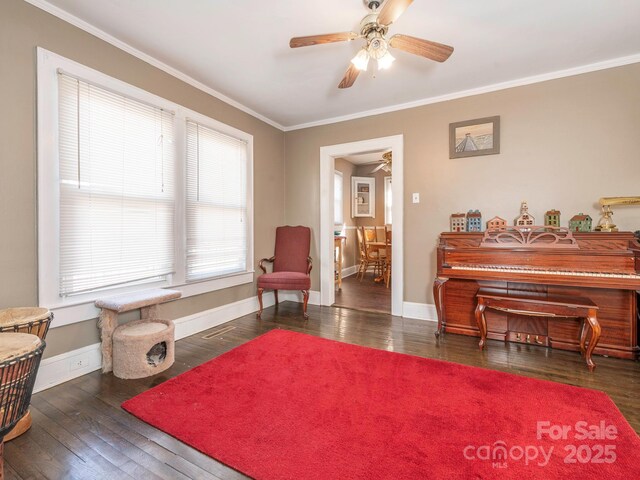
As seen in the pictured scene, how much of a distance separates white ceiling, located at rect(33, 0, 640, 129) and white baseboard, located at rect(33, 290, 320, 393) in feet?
8.04

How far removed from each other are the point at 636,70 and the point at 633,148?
0.70m

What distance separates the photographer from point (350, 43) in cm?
235

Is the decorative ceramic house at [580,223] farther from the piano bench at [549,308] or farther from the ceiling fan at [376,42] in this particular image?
the ceiling fan at [376,42]

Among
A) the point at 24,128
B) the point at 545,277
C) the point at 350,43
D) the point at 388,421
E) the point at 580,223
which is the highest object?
the point at 350,43

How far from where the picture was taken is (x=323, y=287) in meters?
4.16

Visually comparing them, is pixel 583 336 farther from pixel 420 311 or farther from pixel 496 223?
pixel 420 311

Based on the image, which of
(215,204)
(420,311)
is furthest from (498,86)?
(215,204)

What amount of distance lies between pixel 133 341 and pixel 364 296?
3337 mm

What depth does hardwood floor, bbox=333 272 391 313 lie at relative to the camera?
13.3 feet

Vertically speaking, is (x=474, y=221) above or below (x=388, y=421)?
above

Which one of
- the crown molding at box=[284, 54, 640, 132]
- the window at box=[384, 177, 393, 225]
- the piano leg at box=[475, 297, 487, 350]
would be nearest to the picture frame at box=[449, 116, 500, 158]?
the crown molding at box=[284, 54, 640, 132]

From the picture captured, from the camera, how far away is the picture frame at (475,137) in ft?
10.2

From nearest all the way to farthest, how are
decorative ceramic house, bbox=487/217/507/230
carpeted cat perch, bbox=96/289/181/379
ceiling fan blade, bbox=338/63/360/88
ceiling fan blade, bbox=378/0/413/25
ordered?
ceiling fan blade, bbox=378/0/413/25, carpeted cat perch, bbox=96/289/181/379, ceiling fan blade, bbox=338/63/360/88, decorative ceramic house, bbox=487/217/507/230

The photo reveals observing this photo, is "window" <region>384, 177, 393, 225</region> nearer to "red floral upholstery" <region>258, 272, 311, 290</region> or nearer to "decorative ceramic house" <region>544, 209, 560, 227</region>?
"red floral upholstery" <region>258, 272, 311, 290</region>
